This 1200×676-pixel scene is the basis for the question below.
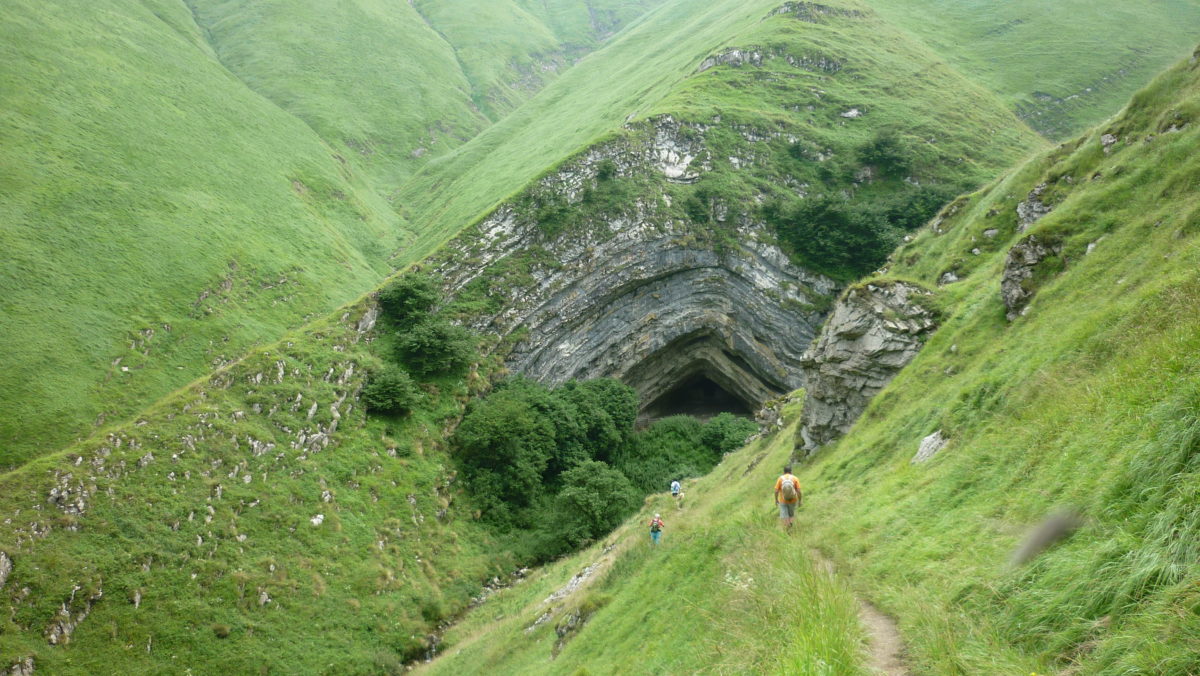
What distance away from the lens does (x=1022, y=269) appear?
15070 mm

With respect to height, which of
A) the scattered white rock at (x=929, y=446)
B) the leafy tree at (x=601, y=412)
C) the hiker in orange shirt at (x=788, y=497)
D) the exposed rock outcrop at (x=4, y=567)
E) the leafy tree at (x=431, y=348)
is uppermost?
the scattered white rock at (x=929, y=446)

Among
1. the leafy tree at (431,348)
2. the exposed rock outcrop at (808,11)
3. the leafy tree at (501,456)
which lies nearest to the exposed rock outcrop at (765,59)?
the exposed rock outcrop at (808,11)

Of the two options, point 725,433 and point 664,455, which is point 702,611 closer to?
point 664,455

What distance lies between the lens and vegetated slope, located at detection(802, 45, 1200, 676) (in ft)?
15.7

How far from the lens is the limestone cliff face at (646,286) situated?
4931 centimetres

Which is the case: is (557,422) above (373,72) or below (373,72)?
below

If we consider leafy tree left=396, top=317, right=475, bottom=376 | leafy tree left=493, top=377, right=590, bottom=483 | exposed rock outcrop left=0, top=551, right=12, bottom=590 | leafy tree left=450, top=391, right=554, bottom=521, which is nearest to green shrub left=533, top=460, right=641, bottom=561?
leafy tree left=450, top=391, right=554, bottom=521

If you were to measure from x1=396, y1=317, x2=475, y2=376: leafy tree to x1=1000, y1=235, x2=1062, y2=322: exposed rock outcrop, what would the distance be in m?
34.7

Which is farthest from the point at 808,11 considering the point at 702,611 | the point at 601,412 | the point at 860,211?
the point at 702,611

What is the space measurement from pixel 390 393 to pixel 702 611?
3332 cm

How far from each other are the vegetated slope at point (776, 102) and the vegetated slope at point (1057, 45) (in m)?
9.53

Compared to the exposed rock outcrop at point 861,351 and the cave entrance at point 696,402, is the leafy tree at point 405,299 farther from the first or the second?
the exposed rock outcrop at point 861,351

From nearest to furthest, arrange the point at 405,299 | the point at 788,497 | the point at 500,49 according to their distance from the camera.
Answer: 1. the point at 788,497
2. the point at 405,299
3. the point at 500,49

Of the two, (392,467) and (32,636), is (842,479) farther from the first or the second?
(32,636)
